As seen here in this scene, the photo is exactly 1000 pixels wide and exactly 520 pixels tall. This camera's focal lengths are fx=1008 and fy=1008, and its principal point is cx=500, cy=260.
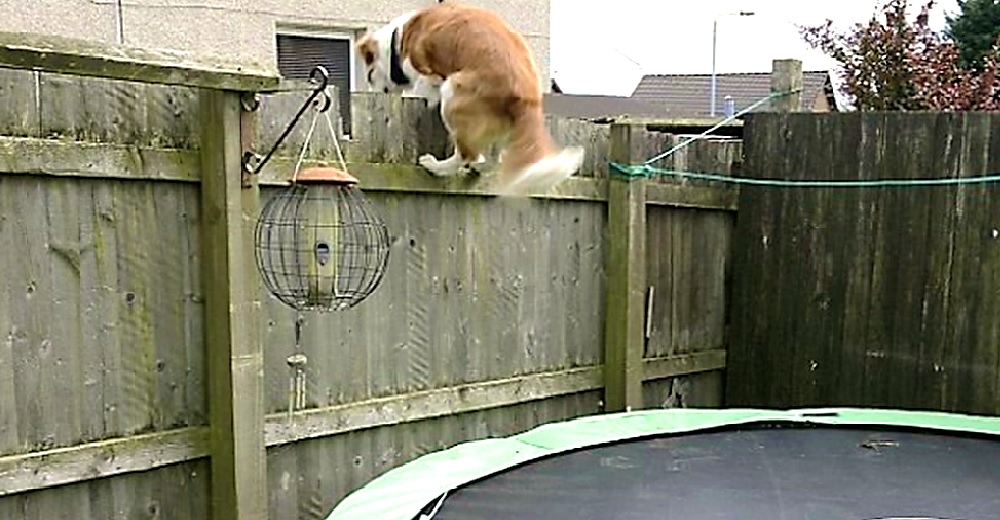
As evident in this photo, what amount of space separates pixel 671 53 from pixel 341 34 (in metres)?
10.6

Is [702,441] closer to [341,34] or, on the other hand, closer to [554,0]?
[341,34]

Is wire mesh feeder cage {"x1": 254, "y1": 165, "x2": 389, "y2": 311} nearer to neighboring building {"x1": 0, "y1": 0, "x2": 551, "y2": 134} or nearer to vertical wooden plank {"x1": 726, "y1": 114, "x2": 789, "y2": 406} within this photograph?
neighboring building {"x1": 0, "y1": 0, "x2": 551, "y2": 134}

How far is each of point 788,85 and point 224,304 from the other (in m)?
2.38

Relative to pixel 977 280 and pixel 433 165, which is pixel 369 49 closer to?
pixel 433 165

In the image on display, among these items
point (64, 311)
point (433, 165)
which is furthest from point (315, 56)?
point (64, 311)

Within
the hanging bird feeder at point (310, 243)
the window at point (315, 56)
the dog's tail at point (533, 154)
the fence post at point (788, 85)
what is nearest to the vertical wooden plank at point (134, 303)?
the hanging bird feeder at point (310, 243)

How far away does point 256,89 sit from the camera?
2.12 m

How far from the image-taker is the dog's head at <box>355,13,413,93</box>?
2.69 meters

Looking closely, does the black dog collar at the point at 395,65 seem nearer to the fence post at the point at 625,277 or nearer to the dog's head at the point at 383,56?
the dog's head at the point at 383,56

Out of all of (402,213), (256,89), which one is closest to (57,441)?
(256,89)

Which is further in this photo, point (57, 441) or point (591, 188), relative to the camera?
point (591, 188)

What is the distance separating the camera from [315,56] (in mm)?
3883

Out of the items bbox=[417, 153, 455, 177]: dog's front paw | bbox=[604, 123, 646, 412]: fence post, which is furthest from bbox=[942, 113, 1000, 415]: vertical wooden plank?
bbox=[417, 153, 455, 177]: dog's front paw

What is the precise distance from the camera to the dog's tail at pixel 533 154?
8.41 ft
